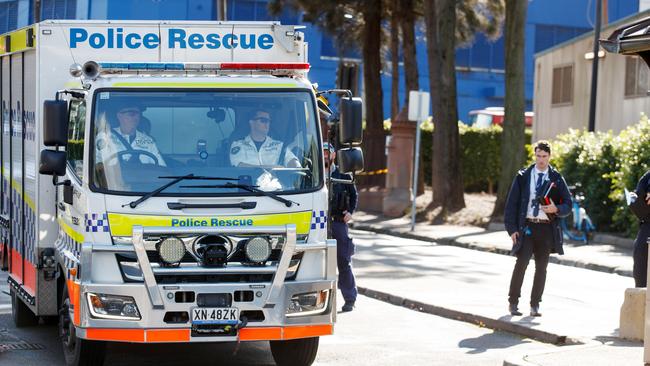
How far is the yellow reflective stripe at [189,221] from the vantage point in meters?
→ 9.00

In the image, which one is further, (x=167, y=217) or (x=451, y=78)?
(x=451, y=78)

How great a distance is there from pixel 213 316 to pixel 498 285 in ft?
26.6

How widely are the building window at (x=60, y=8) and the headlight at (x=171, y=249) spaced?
156 feet

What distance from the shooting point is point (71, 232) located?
31.8 ft

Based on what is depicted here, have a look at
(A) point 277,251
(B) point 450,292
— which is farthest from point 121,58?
(B) point 450,292

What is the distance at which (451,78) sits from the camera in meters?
30.1

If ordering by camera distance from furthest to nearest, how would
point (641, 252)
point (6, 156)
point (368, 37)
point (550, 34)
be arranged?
point (550, 34)
point (368, 37)
point (641, 252)
point (6, 156)

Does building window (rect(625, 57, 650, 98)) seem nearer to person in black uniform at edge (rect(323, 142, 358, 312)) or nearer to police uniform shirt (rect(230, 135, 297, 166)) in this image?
person in black uniform at edge (rect(323, 142, 358, 312))

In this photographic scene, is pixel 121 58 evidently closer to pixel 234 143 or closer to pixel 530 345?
pixel 234 143

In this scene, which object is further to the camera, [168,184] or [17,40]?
[17,40]

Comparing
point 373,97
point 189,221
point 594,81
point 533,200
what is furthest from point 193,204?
point 373,97

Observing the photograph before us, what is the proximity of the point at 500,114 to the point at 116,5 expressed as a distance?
1712 centimetres

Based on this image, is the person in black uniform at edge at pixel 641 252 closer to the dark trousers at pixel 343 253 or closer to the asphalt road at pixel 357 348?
the asphalt road at pixel 357 348

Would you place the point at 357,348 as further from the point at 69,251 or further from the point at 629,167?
the point at 629,167
